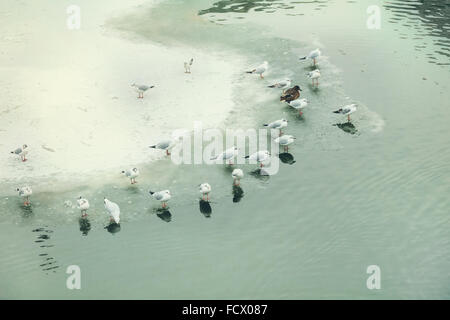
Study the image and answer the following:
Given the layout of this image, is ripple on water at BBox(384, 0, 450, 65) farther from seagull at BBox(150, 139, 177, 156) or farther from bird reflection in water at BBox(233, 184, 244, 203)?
seagull at BBox(150, 139, 177, 156)

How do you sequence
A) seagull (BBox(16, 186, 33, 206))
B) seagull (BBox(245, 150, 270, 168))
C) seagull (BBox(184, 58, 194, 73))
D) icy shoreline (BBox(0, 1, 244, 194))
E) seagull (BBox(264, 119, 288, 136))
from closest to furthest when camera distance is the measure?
seagull (BBox(16, 186, 33, 206)) → seagull (BBox(245, 150, 270, 168)) → icy shoreline (BBox(0, 1, 244, 194)) → seagull (BBox(264, 119, 288, 136)) → seagull (BBox(184, 58, 194, 73))

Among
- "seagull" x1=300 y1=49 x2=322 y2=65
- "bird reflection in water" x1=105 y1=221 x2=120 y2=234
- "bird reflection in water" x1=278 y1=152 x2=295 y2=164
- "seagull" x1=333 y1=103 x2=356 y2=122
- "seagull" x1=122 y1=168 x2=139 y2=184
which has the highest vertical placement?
"seagull" x1=300 y1=49 x2=322 y2=65

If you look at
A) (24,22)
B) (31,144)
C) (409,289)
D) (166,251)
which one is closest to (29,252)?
(166,251)

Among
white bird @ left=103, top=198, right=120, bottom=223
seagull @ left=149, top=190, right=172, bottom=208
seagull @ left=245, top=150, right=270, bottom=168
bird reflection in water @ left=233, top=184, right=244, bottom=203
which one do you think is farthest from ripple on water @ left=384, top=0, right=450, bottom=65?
white bird @ left=103, top=198, right=120, bottom=223

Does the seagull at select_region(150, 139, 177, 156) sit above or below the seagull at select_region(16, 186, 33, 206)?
above

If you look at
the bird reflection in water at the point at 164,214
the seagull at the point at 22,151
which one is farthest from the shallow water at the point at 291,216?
the seagull at the point at 22,151

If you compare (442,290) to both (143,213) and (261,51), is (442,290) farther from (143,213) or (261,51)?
(261,51)

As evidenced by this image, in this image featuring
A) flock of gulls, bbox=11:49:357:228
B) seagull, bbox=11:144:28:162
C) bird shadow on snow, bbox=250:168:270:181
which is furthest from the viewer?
seagull, bbox=11:144:28:162
